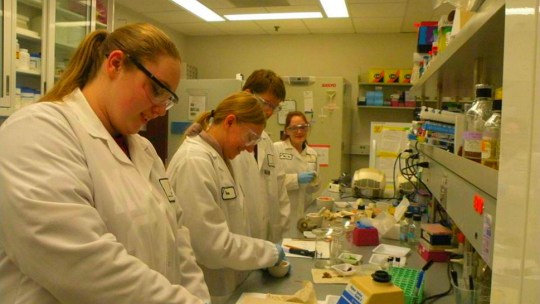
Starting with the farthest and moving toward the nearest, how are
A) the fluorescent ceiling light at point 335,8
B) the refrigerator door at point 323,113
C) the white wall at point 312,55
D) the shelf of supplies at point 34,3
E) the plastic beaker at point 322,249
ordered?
the white wall at point 312,55 < the refrigerator door at point 323,113 < the fluorescent ceiling light at point 335,8 < the shelf of supplies at point 34,3 < the plastic beaker at point 322,249

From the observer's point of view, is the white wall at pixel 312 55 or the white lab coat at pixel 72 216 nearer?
the white lab coat at pixel 72 216

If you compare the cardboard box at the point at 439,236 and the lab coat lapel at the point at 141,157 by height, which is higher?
the lab coat lapel at the point at 141,157

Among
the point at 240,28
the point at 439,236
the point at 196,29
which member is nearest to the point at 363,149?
the point at 240,28

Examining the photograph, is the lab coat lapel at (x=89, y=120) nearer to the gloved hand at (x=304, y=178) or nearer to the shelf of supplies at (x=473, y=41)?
the shelf of supplies at (x=473, y=41)

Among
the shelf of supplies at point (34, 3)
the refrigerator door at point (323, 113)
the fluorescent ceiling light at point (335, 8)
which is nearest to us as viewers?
the shelf of supplies at point (34, 3)

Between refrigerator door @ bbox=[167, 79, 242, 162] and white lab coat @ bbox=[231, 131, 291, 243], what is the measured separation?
7.32 feet

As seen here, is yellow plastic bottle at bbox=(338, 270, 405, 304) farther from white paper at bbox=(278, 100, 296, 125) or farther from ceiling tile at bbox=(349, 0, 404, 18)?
white paper at bbox=(278, 100, 296, 125)

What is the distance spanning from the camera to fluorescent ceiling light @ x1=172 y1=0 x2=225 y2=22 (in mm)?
4586

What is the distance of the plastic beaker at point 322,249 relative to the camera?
6.20ft

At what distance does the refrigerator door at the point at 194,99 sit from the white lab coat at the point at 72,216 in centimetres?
383

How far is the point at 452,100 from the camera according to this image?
293cm

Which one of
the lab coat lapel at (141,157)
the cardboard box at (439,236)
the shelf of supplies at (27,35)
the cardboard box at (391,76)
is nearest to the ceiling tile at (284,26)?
the cardboard box at (391,76)

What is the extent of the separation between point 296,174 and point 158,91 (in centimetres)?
224

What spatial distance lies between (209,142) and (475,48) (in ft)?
3.26
